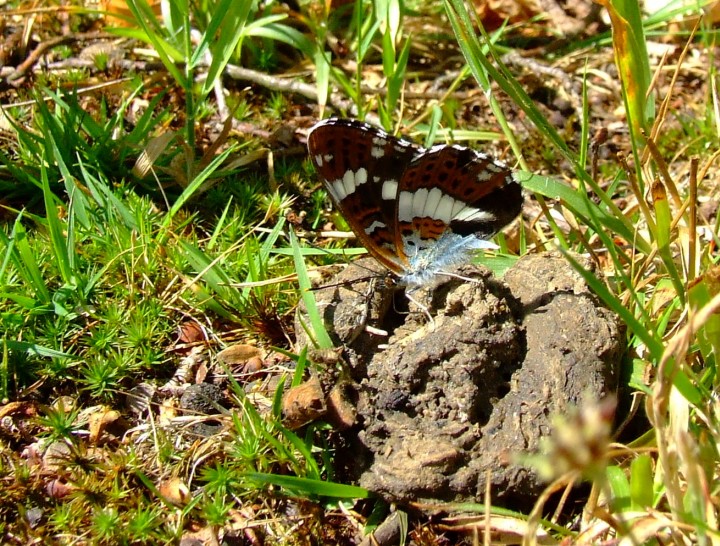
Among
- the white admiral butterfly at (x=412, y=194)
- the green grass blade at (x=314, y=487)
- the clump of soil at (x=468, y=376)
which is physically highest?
the white admiral butterfly at (x=412, y=194)

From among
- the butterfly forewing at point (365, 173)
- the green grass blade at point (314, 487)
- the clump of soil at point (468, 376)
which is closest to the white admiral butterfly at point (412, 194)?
the butterfly forewing at point (365, 173)

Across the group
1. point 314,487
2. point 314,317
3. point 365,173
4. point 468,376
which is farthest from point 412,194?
point 314,487

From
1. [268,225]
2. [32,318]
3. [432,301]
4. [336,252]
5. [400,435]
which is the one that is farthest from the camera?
[268,225]

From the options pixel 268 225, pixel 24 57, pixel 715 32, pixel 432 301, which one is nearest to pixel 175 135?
pixel 268 225

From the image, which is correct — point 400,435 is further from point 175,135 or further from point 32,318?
point 175,135

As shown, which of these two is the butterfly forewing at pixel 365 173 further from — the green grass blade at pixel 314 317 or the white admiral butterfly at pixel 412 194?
the green grass blade at pixel 314 317

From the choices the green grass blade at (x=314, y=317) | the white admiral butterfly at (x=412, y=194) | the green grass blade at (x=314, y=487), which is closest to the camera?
the green grass blade at (x=314, y=487)
